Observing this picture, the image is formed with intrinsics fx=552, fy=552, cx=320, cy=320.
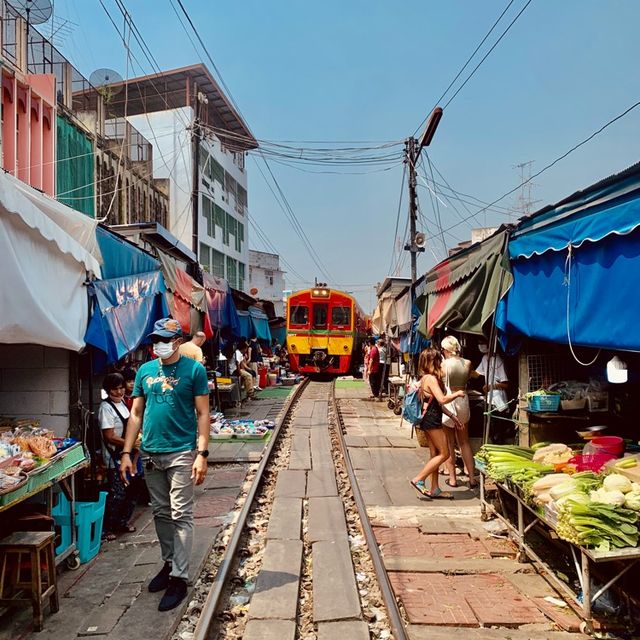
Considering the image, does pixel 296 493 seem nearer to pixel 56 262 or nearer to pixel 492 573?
pixel 492 573

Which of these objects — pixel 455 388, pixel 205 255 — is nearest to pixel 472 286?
pixel 455 388

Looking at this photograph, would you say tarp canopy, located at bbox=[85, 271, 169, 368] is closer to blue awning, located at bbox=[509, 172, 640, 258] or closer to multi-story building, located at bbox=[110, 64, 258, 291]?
blue awning, located at bbox=[509, 172, 640, 258]

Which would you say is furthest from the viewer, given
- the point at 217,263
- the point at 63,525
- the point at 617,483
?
the point at 217,263

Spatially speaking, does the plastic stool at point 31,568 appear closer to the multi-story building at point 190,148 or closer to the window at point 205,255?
the multi-story building at point 190,148

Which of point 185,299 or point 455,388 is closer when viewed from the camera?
point 455,388

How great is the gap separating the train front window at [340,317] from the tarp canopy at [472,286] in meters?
12.2

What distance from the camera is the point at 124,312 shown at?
6.01 meters

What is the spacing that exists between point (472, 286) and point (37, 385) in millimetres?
4935

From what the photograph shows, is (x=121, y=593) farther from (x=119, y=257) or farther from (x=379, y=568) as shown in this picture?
(x=119, y=257)

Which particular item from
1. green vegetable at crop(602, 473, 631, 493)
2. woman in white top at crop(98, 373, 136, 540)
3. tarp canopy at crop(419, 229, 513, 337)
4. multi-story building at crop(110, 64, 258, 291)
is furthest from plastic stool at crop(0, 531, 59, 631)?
multi-story building at crop(110, 64, 258, 291)

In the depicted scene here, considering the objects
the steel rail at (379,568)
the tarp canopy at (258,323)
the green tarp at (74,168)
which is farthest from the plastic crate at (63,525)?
the tarp canopy at (258,323)

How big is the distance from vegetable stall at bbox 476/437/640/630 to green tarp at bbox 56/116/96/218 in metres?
10.8

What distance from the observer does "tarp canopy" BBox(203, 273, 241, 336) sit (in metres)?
12.0

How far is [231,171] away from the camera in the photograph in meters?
33.7
